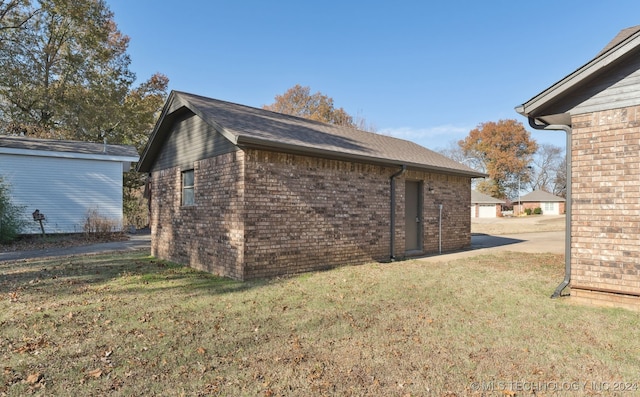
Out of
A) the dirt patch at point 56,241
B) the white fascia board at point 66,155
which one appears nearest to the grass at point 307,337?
the dirt patch at point 56,241

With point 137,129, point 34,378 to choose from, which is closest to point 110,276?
point 34,378

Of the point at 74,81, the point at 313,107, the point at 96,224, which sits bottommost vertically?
the point at 96,224

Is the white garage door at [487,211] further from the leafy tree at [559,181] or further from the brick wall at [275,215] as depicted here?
the brick wall at [275,215]

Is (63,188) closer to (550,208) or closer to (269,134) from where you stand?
(269,134)

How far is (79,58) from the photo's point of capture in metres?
24.6

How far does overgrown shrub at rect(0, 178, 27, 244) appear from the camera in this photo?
49.1 feet

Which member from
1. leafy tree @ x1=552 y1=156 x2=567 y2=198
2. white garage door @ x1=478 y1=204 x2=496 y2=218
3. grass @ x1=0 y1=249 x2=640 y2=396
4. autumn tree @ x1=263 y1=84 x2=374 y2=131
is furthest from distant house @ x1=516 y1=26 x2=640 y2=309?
leafy tree @ x1=552 y1=156 x2=567 y2=198

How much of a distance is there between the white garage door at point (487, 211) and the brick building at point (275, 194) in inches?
1693

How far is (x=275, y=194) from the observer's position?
7.98m

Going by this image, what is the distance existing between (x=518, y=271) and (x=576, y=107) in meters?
4.22

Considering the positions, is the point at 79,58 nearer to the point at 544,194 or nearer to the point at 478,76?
the point at 478,76

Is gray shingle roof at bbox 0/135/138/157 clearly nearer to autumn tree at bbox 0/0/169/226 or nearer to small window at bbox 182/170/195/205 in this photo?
autumn tree at bbox 0/0/169/226

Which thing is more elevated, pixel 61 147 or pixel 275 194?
pixel 61 147

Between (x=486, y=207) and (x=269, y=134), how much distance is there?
49.7 metres
